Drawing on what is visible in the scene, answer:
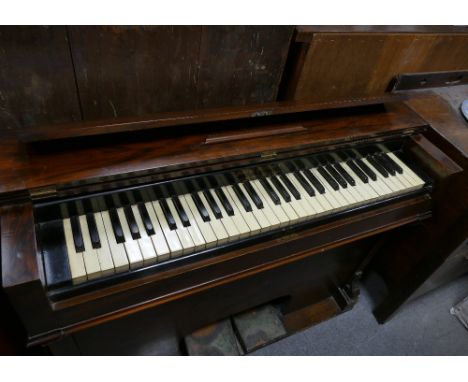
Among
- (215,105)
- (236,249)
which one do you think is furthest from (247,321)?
(215,105)

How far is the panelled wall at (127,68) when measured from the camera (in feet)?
2.68

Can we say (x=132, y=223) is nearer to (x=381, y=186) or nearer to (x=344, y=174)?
(x=344, y=174)

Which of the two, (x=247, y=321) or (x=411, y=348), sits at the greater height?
(x=247, y=321)

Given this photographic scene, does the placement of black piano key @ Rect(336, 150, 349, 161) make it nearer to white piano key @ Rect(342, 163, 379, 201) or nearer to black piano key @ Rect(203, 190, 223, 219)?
white piano key @ Rect(342, 163, 379, 201)

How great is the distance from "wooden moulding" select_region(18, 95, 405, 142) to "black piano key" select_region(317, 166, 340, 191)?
0.23 meters

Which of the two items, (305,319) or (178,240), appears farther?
(305,319)

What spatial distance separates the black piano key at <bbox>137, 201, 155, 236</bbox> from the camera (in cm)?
92

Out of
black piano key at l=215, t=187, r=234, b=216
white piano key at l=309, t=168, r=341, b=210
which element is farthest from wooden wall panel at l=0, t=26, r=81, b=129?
white piano key at l=309, t=168, r=341, b=210

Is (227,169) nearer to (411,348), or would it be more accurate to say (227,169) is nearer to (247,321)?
(247,321)

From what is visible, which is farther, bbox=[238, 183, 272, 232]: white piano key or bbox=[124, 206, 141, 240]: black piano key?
bbox=[238, 183, 272, 232]: white piano key

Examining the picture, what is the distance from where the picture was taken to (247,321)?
5.31 feet

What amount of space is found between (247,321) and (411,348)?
88 cm

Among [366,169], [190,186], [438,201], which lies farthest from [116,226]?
[438,201]

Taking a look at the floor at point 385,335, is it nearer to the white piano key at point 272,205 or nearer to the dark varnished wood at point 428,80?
the white piano key at point 272,205
